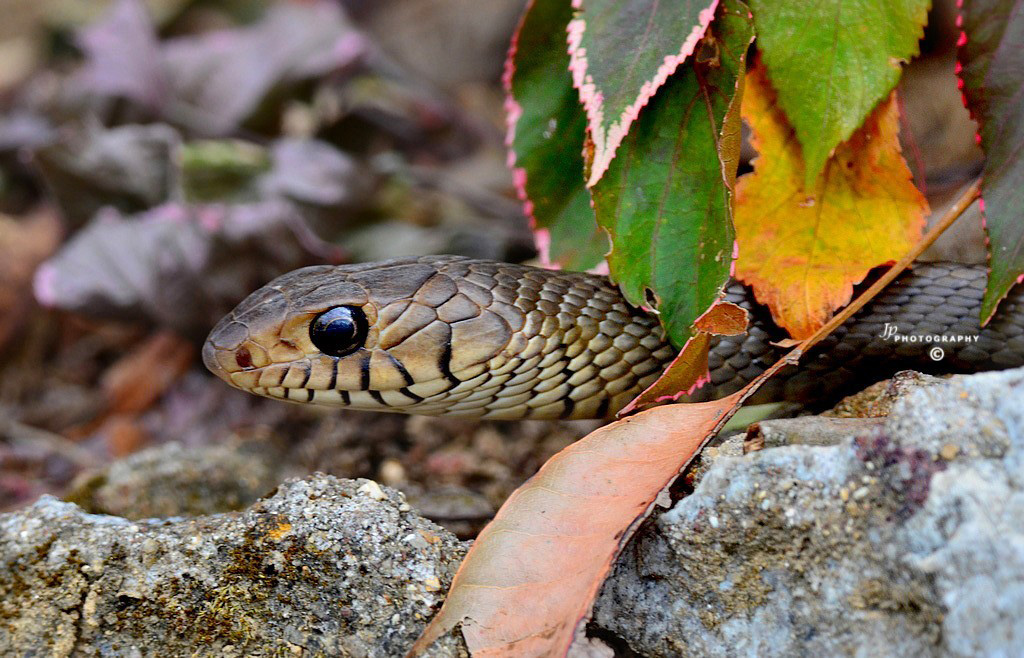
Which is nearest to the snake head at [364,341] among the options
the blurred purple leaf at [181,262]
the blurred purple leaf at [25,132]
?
the blurred purple leaf at [181,262]

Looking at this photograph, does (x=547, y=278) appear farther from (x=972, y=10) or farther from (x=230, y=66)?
(x=230, y=66)

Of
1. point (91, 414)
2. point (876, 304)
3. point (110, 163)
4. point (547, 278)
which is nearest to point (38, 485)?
point (91, 414)

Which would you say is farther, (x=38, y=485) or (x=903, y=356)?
(x=38, y=485)

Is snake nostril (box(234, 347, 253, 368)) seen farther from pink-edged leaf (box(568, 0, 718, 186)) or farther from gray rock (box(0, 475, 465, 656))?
pink-edged leaf (box(568, 0, 718, 186))

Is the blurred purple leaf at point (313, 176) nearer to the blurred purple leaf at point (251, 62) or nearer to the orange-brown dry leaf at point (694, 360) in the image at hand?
the blurred purple leaf at point (251, 62)

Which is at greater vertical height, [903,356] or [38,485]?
[903,356]

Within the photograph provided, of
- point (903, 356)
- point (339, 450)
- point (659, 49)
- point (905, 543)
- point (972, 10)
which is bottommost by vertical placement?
point (339, 450)

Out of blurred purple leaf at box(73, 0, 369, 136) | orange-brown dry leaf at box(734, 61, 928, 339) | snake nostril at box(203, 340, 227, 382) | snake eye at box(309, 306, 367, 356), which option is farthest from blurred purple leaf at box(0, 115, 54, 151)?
orange-brown dry leaf at box(734, 61, 928, 339)
